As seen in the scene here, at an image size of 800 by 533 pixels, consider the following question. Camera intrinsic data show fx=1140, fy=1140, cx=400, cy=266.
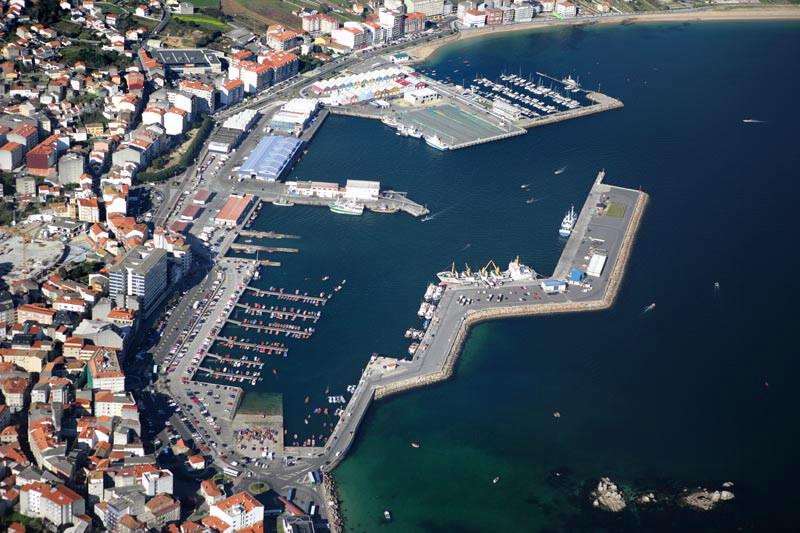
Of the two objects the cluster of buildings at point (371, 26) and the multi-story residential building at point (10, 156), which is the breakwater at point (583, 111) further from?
the multi-story residential building at point (10, 156)

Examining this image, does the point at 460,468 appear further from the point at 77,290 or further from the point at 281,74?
the point at 281,74

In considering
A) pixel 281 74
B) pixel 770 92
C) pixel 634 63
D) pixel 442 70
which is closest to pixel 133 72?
pixel 281 74

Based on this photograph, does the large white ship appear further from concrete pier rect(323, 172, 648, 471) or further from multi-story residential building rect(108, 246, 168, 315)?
multi-story residential building rect(108, 246, 168, 315)

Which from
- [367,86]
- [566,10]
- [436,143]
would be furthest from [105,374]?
[566,10]

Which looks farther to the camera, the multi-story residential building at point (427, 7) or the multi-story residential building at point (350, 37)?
the multi-story residential building at point (427, 7)

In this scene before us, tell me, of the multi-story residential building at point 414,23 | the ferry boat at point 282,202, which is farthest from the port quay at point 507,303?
the multi-story residential building at point 414,23

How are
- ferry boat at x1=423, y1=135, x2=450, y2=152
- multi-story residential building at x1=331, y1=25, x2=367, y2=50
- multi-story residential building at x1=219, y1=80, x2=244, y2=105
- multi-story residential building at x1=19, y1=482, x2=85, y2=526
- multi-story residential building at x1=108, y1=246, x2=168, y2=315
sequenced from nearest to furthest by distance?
multi-story residential building at x1=19, y1=482, x2=85, y2=526, multi-story residential building at x1=108, y1=246, x2=168, y2=315, ferry boat at x1=423, y1=135, x2=450, y2=152, multi-story residential building at x1=219, y1=80, x2=244, y2=105, multi-story residential building at x1=331, y1=25, x2=367, y2=50

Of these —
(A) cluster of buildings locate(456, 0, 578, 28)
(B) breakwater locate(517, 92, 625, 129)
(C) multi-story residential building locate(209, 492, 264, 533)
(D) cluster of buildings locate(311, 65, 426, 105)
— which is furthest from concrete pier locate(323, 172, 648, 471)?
(A) cluster of buildings locate(456, 0, 578, 28)
